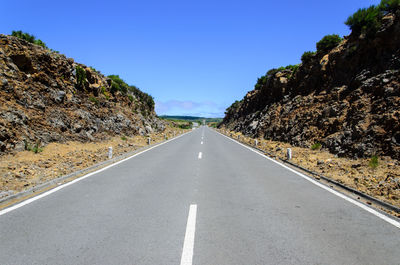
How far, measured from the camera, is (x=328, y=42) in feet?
81.3

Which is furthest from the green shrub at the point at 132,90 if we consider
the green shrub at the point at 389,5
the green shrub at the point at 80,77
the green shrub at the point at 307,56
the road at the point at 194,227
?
the green shrub at the point at 389,5

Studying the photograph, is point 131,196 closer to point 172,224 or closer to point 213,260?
point 172,224

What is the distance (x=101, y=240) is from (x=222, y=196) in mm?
3161

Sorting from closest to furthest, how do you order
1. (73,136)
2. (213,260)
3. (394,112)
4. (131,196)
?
(213,260) → (131,196) → (394,112) → (73,136)

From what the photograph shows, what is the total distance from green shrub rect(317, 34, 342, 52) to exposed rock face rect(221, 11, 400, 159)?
941mm

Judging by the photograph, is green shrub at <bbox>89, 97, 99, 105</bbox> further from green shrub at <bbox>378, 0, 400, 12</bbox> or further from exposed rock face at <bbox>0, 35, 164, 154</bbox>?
green shrub at <bbox>378, 0, 400, 12</bbox>

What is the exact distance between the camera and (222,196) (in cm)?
617

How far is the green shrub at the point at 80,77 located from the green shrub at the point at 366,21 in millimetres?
23190

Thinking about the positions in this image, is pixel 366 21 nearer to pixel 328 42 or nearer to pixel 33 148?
pixel 328 42

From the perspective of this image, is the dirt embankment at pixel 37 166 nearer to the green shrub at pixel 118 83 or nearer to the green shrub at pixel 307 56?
the green shrub at pixel 118 83

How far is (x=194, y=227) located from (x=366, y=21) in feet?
72.8

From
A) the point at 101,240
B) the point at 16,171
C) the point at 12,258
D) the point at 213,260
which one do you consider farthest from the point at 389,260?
the point at 16,171

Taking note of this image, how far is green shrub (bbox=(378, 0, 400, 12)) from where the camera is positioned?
17.0 m

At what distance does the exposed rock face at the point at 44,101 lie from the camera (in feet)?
42.3
